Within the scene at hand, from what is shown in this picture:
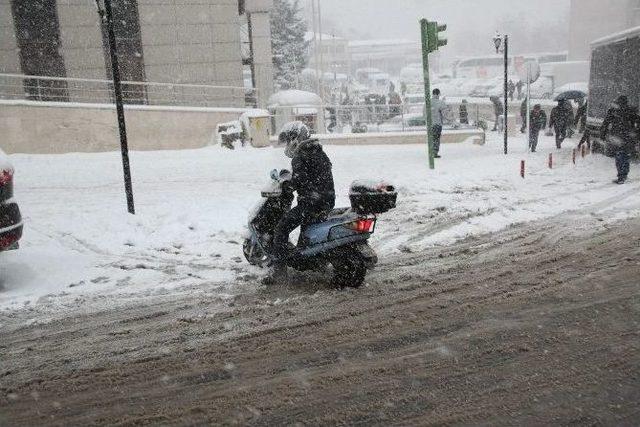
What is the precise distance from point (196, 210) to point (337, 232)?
4.44 meters

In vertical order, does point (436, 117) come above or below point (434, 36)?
below

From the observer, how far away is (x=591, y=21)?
64.8 m

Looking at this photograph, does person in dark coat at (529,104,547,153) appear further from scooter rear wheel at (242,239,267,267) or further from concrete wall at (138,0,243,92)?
scooter rear wheel at (242,239,267,267)

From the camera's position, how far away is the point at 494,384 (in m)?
3.65

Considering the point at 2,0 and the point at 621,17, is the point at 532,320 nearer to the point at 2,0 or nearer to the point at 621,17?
the point at 2,0

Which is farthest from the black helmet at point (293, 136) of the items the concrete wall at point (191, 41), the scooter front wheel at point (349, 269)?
the concrete wall at point (191, 41)

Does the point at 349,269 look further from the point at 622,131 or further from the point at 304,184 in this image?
the point at 622,131

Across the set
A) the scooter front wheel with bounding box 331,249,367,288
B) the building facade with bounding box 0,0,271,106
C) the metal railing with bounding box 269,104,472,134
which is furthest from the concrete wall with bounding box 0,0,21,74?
the scooter front wheel with bounding box 331,249,367,288

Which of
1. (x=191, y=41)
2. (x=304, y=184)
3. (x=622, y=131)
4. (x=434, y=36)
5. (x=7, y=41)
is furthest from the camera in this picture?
(x=191, y=41)

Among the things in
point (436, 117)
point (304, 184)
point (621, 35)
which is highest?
point (621, 35)

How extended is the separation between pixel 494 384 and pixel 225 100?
68.0ft

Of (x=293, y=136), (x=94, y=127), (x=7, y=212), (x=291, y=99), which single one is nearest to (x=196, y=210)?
(x=7, y=212)

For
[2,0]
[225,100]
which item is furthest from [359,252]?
[2,0]

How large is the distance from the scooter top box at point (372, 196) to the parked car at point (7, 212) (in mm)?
3835
